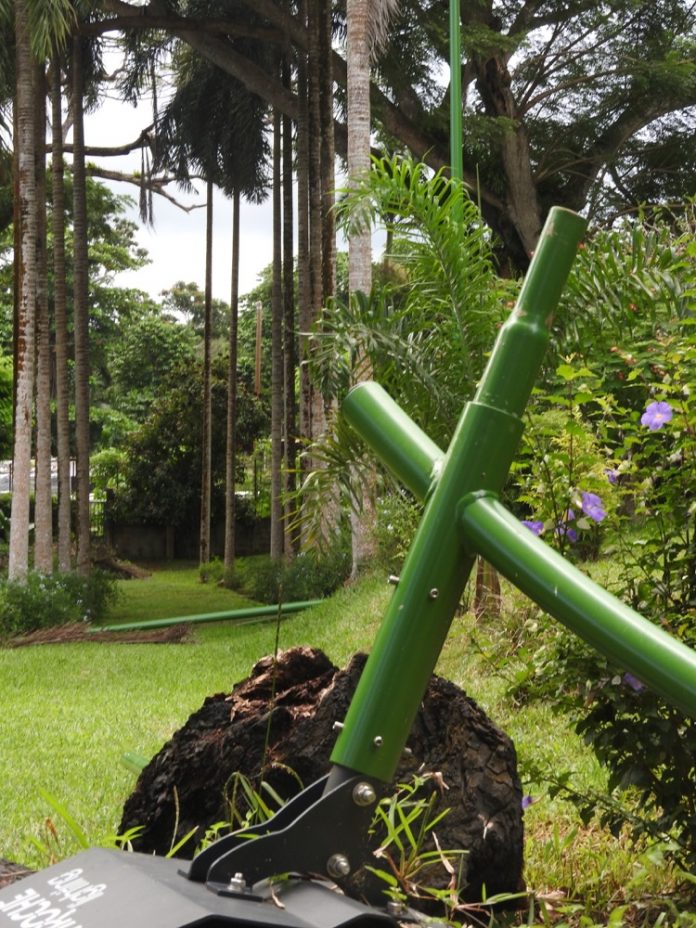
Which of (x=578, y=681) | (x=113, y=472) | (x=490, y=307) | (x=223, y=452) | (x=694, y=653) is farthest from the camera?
(x=113, y=472)

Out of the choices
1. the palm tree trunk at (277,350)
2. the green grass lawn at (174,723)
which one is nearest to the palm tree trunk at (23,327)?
the green grass lawn at (174,723)

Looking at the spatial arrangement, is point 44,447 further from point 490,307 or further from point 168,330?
point 168,330

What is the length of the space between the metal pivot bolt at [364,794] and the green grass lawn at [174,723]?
61.9 inches

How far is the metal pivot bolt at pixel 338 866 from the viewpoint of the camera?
75 centimetres

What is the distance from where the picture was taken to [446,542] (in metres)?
0.76

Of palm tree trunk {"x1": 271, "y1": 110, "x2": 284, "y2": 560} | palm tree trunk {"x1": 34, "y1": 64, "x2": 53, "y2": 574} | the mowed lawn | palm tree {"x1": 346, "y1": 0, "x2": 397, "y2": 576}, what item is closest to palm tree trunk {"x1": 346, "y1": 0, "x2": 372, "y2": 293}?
palm tree {"x1": 346, "y1": 0, "x2": 397, "y2": 576}

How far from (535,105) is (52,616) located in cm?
1322

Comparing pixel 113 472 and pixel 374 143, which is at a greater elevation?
pixel 374 143

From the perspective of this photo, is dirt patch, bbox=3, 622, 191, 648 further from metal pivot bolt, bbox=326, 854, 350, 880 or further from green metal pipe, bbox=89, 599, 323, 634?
metal pivot bolt, bbox=326, 854, 350, 880

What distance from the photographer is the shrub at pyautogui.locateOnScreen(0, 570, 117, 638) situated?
14.5 meters

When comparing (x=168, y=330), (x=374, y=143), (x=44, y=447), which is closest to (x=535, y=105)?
(x=374, y=143)

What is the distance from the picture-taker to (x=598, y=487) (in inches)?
98.7

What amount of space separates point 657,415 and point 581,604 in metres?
1.69

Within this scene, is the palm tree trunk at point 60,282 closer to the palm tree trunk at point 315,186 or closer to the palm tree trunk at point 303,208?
the palm tree trunk at point 303,208
